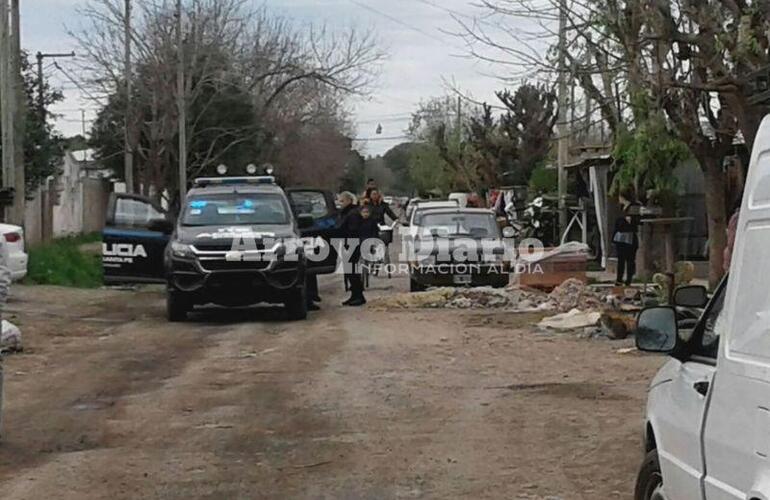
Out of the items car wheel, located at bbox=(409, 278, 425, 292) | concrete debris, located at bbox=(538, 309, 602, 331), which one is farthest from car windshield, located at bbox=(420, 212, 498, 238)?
concrete debris, located at bbox=(538, 309, 602, 331)

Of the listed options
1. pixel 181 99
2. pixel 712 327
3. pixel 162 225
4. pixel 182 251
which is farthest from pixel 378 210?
pixel 712 327

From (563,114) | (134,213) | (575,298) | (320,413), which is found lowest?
(320,413)

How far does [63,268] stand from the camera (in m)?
26.9

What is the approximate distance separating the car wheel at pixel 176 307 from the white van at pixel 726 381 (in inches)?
503

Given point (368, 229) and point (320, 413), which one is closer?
point (320, 413)

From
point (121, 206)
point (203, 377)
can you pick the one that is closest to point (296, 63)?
point (121, 206)

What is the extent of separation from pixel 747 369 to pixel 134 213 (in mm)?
17153

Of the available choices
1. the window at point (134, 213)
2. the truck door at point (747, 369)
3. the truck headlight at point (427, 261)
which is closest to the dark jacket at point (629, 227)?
the truck headlight at point (427, 261)

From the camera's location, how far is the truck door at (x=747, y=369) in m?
4.25

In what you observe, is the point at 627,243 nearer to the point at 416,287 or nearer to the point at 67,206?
the point at 416,287

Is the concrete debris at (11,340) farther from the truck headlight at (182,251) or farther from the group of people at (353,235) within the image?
the group of people at (353,235)

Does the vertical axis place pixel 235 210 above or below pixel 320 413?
above

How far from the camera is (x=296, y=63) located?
159ft

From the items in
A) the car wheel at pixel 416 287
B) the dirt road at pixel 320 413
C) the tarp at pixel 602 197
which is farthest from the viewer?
the tarp at pixel 602 197
